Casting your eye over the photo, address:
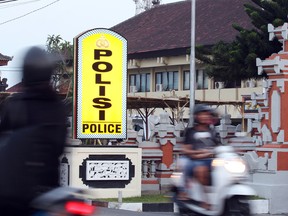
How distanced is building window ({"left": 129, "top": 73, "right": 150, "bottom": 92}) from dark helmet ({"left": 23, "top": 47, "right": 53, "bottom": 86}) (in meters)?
56.6

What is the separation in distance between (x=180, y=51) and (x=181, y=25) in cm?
509

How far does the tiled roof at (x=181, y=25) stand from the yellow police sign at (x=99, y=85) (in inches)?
1246

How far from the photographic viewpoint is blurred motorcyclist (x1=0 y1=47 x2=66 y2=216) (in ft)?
17.7

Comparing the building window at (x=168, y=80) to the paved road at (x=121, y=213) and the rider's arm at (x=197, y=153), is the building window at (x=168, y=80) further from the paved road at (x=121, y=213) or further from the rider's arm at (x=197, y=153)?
the rider's arm at (x=197, y=153)

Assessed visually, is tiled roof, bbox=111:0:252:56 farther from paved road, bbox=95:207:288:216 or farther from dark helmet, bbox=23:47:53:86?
dark helmet, bbox=23:47:53:86

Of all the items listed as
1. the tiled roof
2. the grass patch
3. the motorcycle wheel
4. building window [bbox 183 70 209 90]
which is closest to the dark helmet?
the motorcycle wheel

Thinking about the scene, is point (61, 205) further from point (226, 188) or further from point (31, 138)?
point (226, 188)

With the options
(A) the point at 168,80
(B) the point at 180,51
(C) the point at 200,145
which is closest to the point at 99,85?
(C) the point at 200,145

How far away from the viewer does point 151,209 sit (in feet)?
60.1

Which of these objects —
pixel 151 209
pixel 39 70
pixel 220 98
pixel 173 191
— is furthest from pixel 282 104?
pixel 220 98

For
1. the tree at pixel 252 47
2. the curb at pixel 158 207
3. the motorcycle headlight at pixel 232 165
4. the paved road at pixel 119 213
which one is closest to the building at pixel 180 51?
the tree at pixel 252 47

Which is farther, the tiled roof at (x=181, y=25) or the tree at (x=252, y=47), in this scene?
the tiled roof at (x=181, y=25)

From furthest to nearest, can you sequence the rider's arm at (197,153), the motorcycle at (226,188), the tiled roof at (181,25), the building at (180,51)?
1. the tiled roof at (181,25)
2. the building at (180,51)
3. the rider's arm at (197,153)
4. the motorcycle at (226,188)

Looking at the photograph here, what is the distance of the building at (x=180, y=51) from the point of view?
54.9m
